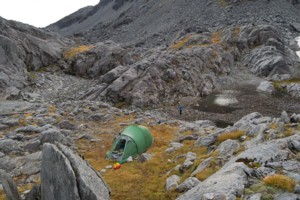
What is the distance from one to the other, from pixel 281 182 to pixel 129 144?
41.2 ft

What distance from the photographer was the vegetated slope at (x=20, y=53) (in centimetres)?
4975

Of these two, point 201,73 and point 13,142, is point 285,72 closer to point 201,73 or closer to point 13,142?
point 201,73

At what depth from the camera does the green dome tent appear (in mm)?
21062

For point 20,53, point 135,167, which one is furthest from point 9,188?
point 20,53

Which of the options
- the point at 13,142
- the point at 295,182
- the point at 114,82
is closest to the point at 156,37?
the point at 114,82

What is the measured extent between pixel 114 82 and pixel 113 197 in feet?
112

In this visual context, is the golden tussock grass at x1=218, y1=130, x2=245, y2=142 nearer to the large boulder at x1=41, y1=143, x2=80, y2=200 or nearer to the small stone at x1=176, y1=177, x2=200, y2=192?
the small stone at x1=176, y1=177, x2=200, y2=192

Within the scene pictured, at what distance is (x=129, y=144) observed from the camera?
21.3 m

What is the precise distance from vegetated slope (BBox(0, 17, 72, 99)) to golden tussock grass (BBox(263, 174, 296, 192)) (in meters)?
43.4

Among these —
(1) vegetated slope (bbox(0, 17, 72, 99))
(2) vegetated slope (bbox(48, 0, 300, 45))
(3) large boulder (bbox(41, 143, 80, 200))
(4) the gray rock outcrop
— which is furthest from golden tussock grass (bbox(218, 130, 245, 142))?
(2) vegetated slope (bbox(48, 0, 300, 45))

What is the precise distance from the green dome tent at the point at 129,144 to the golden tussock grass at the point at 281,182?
11.8m

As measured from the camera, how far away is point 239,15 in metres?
109

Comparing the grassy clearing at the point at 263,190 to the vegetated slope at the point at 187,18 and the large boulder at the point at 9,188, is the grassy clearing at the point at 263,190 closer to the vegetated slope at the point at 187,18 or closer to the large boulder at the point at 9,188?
the large boulder at the point at 9,188

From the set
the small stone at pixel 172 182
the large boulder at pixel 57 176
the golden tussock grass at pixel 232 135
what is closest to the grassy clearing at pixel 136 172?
the small stone at pixel 172 182
